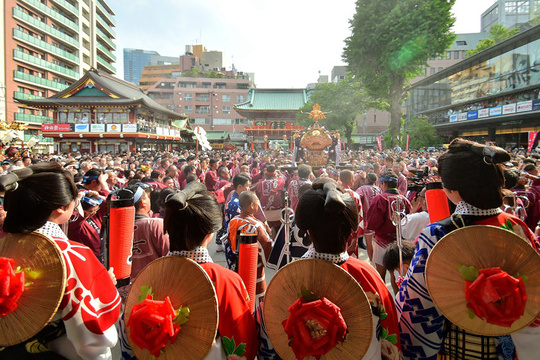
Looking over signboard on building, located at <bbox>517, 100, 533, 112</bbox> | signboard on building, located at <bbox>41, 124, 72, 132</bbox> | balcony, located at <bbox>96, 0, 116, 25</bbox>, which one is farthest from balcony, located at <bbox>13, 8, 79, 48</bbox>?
signboard on building, located at <bbox>517, 100, 533, 112</bbox>

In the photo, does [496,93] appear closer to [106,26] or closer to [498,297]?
[498,297]

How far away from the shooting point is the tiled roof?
4822 centimetres

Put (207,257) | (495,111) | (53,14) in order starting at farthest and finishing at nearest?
(53,14), (495,111), (207,257)

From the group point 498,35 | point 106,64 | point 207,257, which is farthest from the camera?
point 106,64

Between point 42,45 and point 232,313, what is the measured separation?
44056mm

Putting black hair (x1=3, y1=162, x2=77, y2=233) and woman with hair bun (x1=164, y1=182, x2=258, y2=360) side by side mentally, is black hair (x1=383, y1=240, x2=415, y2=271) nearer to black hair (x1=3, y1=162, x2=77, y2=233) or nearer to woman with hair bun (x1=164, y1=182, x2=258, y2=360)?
woman with hair bun (x1=164, y1=182, x2=258, y2=360)

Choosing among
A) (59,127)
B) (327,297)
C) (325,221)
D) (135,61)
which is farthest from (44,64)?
(135,61)

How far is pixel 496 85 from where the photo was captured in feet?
101

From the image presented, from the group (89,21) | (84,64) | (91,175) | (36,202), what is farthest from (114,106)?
(36,202)

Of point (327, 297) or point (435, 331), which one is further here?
point (435, 331)

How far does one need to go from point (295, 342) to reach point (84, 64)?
5142cm

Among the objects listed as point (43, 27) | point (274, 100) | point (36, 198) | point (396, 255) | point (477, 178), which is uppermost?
point (43, 27)

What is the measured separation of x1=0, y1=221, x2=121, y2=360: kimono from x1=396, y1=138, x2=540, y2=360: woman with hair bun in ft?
4.91

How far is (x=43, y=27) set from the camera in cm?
3547
